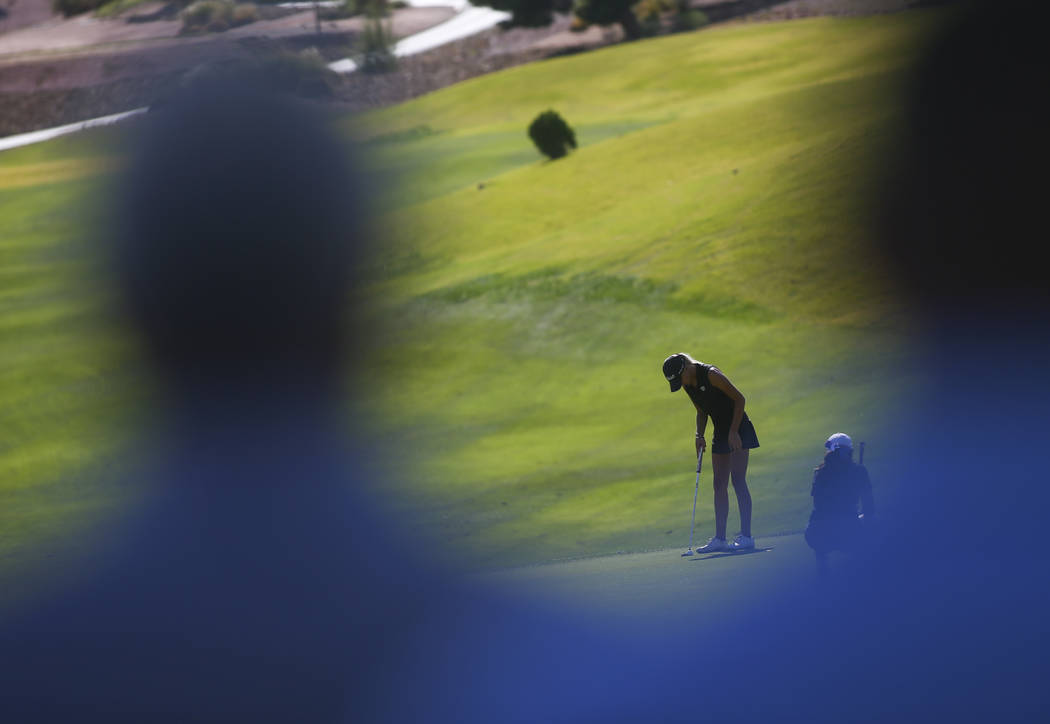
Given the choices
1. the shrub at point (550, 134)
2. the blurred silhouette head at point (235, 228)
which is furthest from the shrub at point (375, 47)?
the blurred silhouette head at point (235, 228)

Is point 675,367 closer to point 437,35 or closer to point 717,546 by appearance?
point 717,546

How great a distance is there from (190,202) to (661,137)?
24632mm

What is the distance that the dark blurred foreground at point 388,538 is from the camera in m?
7.34

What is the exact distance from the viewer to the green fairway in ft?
59.8

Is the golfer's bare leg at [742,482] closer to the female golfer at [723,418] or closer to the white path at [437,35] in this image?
the female golfer at [723,418]

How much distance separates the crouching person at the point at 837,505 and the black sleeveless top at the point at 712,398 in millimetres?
1626

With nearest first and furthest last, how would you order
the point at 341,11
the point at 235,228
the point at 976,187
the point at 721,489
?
the point at 721,489 → the point at 235,228 → the point at 341,11 → the point at 976,187

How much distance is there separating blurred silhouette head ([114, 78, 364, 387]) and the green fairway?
3.11ft

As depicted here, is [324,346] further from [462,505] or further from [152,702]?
[152,702]

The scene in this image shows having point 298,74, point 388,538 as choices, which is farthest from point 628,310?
point 298,74

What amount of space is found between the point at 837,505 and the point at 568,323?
1833cm

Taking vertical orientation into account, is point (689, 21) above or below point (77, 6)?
above

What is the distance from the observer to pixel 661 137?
37.3 metres

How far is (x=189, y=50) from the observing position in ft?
47.1
